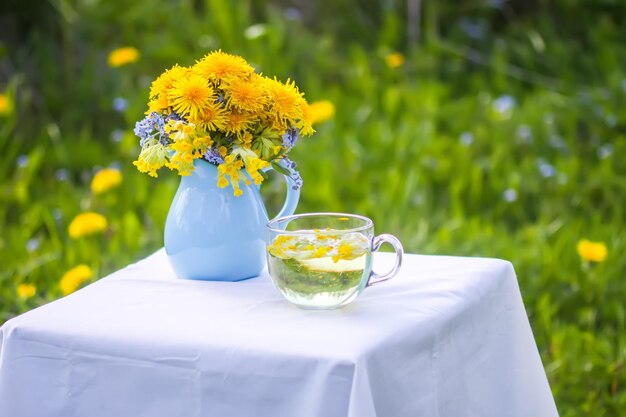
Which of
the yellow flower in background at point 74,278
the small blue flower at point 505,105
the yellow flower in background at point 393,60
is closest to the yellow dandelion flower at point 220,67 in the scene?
the yellow flower in background at point 74,278

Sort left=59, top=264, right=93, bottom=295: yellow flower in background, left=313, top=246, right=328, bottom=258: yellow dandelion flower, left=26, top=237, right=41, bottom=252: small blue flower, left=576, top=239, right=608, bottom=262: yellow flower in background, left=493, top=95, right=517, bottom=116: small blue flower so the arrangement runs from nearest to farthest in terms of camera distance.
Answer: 1. left=313, top=246, right=328, bottom=258: yellow dandelion flower
2. left=59, top=264, right=93, bottom=295: yellow flower in background
3. left=576, top=239, right=608, bottom=262: yellow flower in background
4. left=26, top=237, right=41, bottom=252: small blue flower
5. left=493, top=95, right=517, bottom=116: small blue flower

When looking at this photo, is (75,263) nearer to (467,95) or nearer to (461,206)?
(461,206)

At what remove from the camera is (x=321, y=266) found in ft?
4.53

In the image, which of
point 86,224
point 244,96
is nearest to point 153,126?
point 244,96

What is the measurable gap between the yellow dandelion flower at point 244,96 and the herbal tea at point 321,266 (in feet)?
0.75

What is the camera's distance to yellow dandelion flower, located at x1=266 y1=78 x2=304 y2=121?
154cm

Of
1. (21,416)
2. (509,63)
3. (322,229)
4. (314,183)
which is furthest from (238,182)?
(509,63)

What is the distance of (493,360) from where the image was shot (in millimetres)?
1601

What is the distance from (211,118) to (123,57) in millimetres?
2262

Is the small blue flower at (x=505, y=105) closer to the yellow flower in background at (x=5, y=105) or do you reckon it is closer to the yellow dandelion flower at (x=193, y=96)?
the yellow flower in background at (x=5, y=105)

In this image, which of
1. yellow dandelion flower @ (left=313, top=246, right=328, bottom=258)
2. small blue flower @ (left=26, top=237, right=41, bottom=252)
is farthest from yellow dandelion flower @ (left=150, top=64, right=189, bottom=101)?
small blue flower @ (left=26, top=237, right=41, bottom=252)

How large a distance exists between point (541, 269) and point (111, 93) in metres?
1.93

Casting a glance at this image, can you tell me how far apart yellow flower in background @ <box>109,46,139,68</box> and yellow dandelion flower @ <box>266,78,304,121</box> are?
218 centimetres

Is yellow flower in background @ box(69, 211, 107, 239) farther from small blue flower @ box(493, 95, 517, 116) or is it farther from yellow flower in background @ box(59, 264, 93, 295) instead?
small blue flower @ box(493, 95, 517, 116)
